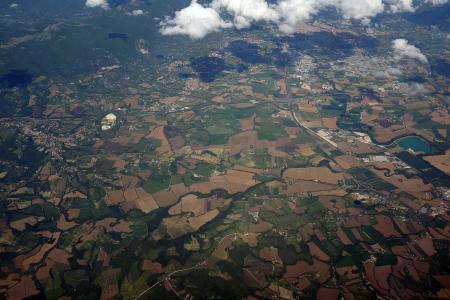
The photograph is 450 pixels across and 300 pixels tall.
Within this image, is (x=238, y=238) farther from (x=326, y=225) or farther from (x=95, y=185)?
(x=95, y=185)

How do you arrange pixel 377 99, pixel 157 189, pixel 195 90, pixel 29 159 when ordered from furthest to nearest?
pixel 195 90 < pixel 377 99 < pixel 29 159 < pixel 157 189

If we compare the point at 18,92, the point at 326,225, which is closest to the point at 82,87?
the point at 18,92

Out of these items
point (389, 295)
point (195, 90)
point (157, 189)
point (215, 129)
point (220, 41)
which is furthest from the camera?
point (220, 41)

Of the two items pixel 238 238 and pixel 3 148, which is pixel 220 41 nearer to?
pixel 3 148

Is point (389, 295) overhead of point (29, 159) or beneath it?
overhead

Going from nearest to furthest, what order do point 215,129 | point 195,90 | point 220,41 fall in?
point 215,129 → point 195,90 → point 220,41

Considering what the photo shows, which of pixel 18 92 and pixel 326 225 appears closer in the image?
pixel 326 225

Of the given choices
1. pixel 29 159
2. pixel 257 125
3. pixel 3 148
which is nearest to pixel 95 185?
pixel 29 159
